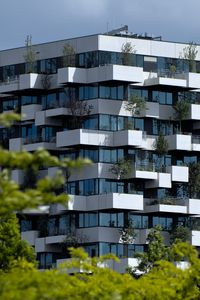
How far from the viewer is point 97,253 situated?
101438 millimetres

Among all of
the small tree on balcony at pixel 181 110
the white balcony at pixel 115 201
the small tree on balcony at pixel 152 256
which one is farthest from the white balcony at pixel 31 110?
the small tree on balcony at pixel 152 256

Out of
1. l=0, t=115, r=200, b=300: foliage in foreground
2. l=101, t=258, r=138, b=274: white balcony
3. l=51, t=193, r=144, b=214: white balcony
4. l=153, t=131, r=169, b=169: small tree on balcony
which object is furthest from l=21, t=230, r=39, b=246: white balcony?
l=0, t=115, r=200, b=300: foliage in foreground

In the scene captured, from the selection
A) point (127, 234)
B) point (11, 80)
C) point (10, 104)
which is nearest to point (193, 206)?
point (127, 234)

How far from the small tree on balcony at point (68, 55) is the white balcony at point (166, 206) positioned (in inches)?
429

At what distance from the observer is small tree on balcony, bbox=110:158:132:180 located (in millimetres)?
102625

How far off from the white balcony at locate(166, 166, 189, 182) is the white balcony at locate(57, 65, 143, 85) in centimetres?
654

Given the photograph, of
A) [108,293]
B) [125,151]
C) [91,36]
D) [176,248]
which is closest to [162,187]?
[125,151]

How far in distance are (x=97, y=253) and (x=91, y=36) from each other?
15.1 m

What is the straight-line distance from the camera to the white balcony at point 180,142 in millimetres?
106438

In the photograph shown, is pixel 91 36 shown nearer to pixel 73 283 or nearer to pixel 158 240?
pixel 158 240

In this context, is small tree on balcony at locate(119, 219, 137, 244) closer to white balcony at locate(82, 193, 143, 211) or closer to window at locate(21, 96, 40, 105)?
white balcony at locate(82, 193, 143, 211)

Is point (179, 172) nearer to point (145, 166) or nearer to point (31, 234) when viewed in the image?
point (145, 166)

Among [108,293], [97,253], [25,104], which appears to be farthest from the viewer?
[25,104]

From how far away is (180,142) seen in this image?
350ft
